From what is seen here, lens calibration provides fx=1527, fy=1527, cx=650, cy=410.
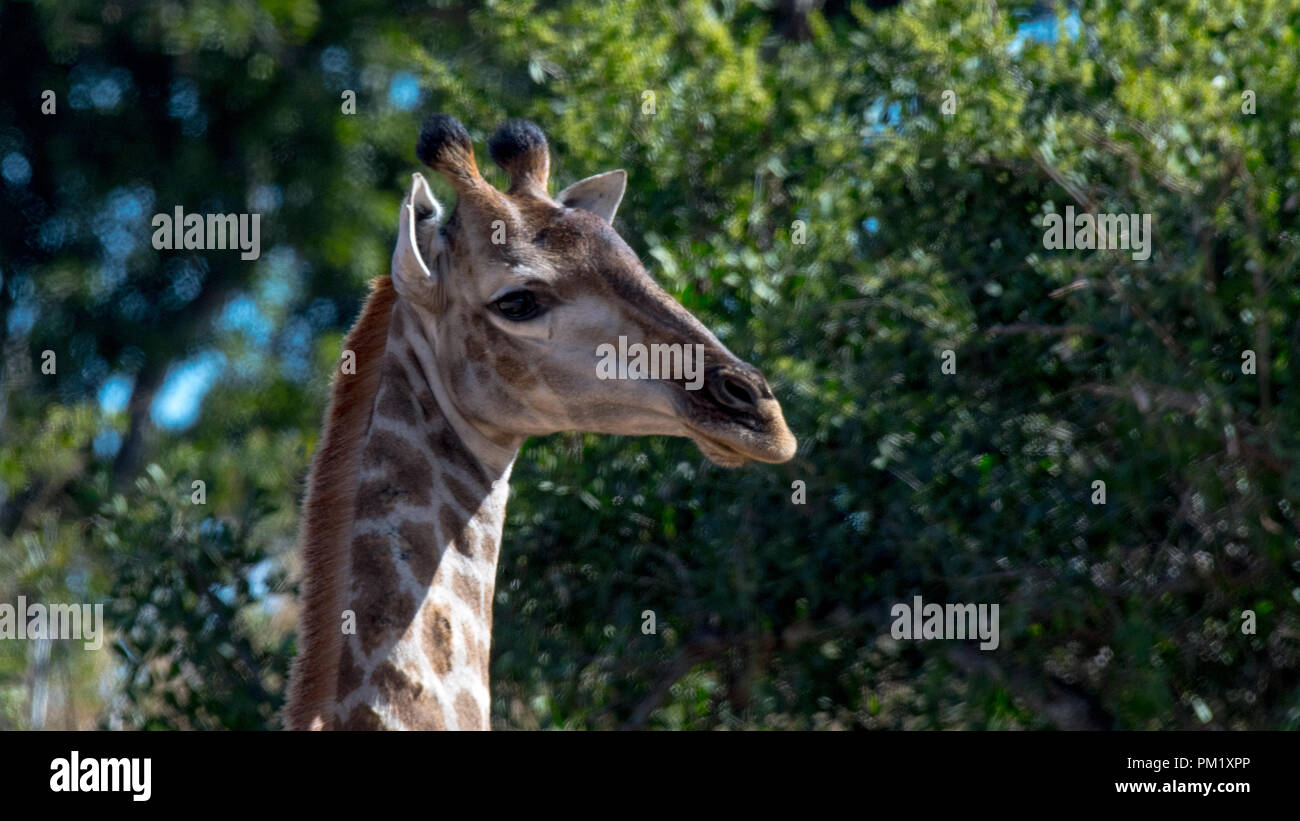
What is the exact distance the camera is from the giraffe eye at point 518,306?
379 centimetres

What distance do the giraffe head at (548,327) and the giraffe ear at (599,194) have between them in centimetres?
50

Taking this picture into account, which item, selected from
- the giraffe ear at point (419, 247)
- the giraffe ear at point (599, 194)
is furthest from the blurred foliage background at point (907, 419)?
the giraffe ear at point (419, 247)

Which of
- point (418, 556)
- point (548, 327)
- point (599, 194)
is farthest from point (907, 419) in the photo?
point (418, 556)

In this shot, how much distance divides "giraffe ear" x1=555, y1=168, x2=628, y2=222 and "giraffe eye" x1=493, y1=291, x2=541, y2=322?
73 centimetres

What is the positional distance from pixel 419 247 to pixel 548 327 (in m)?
0.42

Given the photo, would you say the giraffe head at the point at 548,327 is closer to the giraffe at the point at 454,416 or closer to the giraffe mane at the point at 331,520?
the giraffe at the point at 454,416

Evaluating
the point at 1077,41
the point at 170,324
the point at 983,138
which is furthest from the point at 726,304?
the point at 170,324

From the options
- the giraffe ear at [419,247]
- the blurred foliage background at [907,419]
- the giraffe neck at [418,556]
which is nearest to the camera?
the giraffe neck at [418,556]

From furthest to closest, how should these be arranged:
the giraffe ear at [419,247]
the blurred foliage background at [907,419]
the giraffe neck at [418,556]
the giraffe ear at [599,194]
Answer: the blurred foliage background at [907,419], the giraffe ear at [599,194], the giraffe ear at [419,247], the giraffe neck at [418,556]

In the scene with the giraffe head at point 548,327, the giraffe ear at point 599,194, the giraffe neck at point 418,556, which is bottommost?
the giraffe neck at point 418,556

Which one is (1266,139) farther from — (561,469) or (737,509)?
(561,469)

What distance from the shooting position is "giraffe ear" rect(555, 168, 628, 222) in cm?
447

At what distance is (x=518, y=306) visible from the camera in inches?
149

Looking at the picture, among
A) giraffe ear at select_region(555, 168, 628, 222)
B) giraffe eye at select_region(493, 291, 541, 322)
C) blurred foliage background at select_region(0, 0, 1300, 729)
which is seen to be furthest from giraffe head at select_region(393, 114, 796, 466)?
blurred foliage background at select_region(0, 0, 1300, 729)
